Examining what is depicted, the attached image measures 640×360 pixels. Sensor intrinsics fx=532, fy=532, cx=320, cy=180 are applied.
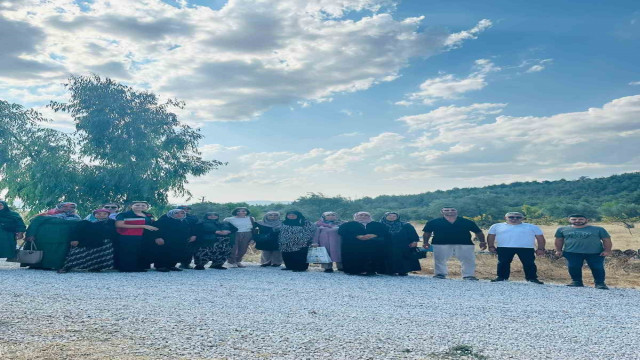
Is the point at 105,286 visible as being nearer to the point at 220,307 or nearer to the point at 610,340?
the point at 220,307

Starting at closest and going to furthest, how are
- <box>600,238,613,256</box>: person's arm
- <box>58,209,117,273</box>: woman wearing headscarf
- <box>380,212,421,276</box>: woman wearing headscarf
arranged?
<box>600,238,613,256</box>: person's arm → <box>58,209,117,273</box>: woman wearing headscarf → <box>380,212,421,276</box>: woman wearing headscarf

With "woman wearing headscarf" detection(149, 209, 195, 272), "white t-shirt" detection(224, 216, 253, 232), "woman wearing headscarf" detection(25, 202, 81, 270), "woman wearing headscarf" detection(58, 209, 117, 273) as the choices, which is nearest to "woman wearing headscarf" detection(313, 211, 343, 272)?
"white t-shirt" detection(224, 216, 253, 232)

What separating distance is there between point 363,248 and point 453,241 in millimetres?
1875

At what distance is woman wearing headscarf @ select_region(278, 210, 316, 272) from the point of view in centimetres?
1194

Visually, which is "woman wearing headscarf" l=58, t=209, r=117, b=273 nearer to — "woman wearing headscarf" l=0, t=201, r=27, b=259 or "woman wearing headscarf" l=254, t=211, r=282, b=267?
"woman wearing headscarf" l=0, t=201, r=27, b=259

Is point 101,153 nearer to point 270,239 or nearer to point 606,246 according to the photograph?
point 270,239

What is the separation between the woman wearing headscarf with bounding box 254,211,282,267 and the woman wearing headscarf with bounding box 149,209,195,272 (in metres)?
1.83

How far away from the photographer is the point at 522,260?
1058cm

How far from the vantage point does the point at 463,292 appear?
29.2 ft

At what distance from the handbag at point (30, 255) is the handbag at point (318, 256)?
225 inches

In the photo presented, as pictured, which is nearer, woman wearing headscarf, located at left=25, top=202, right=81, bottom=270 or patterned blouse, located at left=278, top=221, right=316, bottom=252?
woman wearing headscarf, located at left=25, top=202, right=81, bottom=270

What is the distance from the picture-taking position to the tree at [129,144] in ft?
68.3

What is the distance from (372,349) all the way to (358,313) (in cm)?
174

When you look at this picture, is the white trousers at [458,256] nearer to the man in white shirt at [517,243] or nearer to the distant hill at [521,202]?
the man in white shirt at [517,243]
